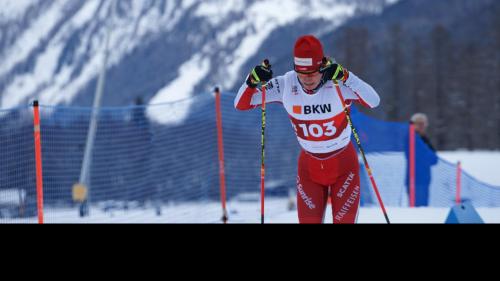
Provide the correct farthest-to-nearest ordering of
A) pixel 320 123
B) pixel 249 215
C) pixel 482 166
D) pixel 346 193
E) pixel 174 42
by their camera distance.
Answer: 1. pixel 174 42
2. pixel 482 166
3. pixel 249 215
4. pixel 346 193
5. pixel 320 123

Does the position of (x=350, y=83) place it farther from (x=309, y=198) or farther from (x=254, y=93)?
(x=309, y=198)

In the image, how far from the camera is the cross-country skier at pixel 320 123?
4531 millimetres

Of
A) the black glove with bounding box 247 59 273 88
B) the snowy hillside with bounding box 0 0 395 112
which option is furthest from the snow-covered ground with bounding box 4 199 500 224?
the snowy hillside with bounding box 0 0 395 112

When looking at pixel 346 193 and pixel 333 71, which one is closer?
pixel 333 71

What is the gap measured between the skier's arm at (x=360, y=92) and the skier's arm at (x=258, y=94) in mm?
452

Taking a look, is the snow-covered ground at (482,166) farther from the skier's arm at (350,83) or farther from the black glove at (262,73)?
the black glove at (262,73)

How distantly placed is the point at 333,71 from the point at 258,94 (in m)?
0.63

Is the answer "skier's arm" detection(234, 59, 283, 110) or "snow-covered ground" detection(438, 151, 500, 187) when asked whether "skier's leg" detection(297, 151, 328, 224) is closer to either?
"skier's arm" detection(234, 59, 283, 110)

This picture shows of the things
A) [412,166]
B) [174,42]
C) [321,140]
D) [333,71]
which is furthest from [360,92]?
[174,42]

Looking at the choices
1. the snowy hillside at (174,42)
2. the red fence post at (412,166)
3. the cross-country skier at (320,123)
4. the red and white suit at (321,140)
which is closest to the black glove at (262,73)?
the cross-country skier at (320,123)

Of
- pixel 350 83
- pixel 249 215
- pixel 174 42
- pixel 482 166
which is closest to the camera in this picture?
pixel 350 83

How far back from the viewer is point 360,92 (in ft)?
14.9

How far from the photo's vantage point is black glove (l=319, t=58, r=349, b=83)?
438 centimetres
